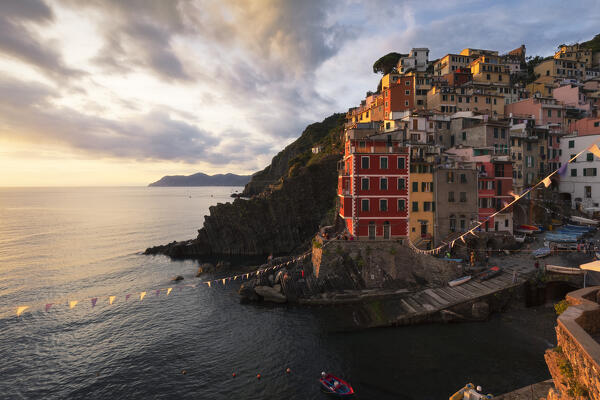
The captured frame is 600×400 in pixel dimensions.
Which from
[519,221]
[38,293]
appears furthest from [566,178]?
[38,293]

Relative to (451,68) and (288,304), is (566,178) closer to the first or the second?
(451,68)

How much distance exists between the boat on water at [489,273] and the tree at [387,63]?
95.9m

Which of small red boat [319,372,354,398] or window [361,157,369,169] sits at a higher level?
window [361,157,369,169]

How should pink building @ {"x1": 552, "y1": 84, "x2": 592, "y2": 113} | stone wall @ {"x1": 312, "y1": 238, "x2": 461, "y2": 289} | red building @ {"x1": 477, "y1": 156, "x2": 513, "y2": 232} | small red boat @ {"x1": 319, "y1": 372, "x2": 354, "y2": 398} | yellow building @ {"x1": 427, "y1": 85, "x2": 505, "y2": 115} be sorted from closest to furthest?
small red boat @ {"x1": 319, "y1": 372, "x2": 354, "y2": 398}, stone wall @ {"x1": 312, "y1": 238, "x2": 461, "y2": 289}, red building @ {"x1": 477, "y1": 156, "x2": 513, "y2": 232}, yellow building @ {"x1": 427, "y1": 85, "x2": 505, "y2": 115}, pink building @ {"x1": 552, "y1": 84, "x2": 592, "y2": 113}

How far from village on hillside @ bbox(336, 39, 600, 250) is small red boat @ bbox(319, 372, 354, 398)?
22.2 m

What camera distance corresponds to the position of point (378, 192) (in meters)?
46.0

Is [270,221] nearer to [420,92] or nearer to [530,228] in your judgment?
[420,92]

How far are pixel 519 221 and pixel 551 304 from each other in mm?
23256

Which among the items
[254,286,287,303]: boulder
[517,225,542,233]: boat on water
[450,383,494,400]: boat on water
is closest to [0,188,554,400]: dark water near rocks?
[254,286,287,303]: boulder

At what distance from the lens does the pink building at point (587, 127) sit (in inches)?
2479

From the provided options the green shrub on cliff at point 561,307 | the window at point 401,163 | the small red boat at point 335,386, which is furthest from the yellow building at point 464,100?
the small red boat at point 335,386

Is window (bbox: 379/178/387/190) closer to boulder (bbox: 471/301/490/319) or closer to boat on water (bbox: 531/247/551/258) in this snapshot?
boulder (bbox: 471/301/490/319)

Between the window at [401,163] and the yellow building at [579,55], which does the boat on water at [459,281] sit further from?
the yellow building at [579,55]

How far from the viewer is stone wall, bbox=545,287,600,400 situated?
967 cm
